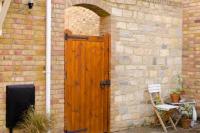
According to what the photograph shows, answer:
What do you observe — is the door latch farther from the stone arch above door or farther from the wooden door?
the stone arch above door

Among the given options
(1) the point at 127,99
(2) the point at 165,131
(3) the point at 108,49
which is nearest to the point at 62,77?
(3) the point at 108,49

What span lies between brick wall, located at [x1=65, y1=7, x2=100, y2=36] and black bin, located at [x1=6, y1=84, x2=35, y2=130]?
5019 mm

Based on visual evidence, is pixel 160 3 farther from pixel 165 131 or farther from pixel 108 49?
pixel 165 131

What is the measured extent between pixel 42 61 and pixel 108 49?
5.21 ft

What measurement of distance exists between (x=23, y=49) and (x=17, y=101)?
33.6 inches

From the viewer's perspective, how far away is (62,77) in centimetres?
566

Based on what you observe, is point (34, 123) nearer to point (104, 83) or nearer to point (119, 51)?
point (104, 83)

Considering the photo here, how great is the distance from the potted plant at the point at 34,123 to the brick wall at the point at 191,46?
4.23 metres

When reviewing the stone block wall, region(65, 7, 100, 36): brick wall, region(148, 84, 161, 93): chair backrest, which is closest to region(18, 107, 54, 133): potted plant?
the stone block wall

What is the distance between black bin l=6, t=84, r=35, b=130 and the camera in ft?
16.4

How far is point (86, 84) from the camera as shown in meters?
6.13

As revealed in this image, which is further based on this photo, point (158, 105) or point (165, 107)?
point (158, 105)

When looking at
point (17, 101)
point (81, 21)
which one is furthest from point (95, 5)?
point (81, 21)

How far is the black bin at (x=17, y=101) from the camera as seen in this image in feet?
16.4
